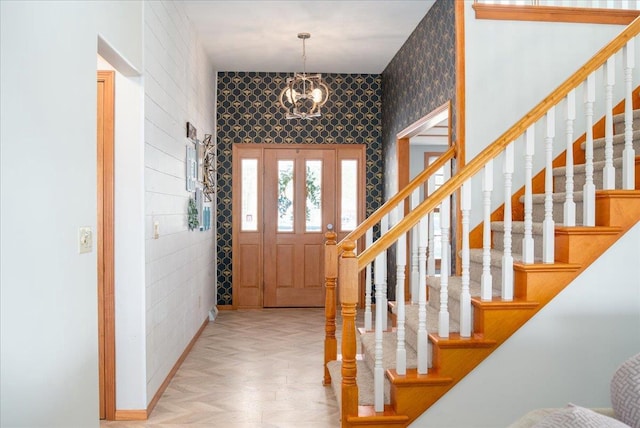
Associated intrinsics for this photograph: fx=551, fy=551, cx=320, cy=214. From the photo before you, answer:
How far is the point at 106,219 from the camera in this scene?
11.2ft

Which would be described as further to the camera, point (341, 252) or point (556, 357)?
point (341, 252)

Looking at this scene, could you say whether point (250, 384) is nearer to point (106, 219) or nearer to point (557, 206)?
point (106, 219)

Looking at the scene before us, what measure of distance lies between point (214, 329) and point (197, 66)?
9.27 ft

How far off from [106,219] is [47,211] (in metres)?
1.30

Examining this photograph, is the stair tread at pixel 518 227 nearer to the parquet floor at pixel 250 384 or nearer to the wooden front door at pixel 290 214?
the parquet floor at pixel 250 384

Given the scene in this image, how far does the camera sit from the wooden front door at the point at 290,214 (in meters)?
7.31

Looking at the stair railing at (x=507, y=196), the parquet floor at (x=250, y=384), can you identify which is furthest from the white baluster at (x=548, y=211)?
the parquet floor at (x=250, y=384)

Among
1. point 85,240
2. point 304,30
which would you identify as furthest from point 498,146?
point 304,30

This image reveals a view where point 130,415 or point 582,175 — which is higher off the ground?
point 582,175

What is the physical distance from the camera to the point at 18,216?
1.93 meters

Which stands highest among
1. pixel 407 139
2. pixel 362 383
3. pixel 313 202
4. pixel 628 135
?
pixel 407 139

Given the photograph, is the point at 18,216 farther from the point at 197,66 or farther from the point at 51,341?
the point at 197,66

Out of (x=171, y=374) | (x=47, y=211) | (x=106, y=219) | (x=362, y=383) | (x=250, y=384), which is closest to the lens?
(x=47, y=211)

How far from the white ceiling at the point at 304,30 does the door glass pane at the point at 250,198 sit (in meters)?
1.29
